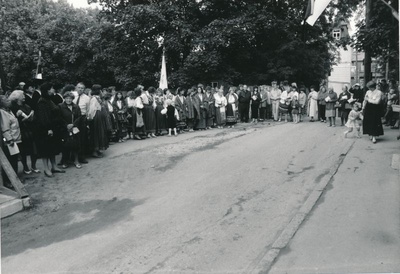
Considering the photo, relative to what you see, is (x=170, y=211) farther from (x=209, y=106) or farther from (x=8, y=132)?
(x=209, y=106)

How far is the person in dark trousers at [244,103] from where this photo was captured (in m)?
19.2

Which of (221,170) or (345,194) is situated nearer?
(345,194)

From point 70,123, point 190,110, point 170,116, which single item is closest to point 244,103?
point 190,110

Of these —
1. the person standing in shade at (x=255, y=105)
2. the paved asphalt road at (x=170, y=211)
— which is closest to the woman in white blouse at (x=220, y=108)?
the person standing in shade at (x=255, y=105)

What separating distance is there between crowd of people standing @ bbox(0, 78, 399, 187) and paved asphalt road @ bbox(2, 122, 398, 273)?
2.51 feet

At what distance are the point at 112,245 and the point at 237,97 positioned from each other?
1416cm

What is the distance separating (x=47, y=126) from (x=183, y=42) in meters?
17.2

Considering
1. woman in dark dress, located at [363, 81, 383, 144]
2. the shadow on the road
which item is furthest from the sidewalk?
woman in dark dress, located at [363, 81, 383, 144]

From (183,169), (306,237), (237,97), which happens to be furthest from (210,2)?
(306,237)

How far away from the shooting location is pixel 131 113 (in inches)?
556

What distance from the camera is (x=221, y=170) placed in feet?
29.8

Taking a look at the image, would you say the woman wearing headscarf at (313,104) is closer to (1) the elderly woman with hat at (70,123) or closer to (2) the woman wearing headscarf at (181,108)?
(2) the woman wearing headscarf at (181,108)

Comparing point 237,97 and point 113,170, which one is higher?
point 237,97

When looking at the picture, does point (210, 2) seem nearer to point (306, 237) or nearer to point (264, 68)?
point (264, 68)
